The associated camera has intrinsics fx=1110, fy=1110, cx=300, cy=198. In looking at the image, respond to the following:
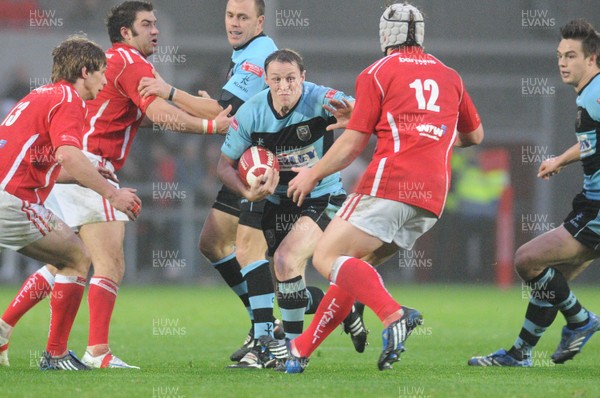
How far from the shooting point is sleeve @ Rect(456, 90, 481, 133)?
6.62 metres

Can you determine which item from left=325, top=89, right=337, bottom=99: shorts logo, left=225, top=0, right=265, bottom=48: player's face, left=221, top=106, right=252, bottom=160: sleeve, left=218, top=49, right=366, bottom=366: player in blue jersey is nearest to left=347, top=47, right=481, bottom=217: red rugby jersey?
left=218, top=49, right=366, bottom=366: player in blue jersey

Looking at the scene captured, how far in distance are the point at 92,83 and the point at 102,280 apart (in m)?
1.35

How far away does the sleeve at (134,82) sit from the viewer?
7.64 m

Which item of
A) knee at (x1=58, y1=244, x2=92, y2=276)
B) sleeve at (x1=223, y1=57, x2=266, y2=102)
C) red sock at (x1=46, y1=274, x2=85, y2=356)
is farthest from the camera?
sleeve at (x1=223, y1=57, x2=266, y2=102)

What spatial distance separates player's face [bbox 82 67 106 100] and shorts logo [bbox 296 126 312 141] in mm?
1316

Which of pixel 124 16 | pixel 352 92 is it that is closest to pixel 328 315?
pixel 124 16

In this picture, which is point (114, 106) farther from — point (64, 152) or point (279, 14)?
point (279, 14)

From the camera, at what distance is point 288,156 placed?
742cm

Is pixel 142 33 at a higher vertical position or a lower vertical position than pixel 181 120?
higher

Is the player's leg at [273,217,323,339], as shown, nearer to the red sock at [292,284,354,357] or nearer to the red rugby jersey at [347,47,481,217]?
the red sock at [292,284,354,357]

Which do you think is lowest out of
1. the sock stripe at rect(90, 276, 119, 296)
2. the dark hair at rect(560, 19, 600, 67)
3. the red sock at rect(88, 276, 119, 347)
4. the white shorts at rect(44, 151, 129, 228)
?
the red sock at rect(88, 276, 119, 347)

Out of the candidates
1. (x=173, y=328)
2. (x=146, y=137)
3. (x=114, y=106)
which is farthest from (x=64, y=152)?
(x=146, y=137)

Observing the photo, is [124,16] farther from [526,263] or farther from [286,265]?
[526,263]

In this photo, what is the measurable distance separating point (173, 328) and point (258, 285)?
11.6 feet
